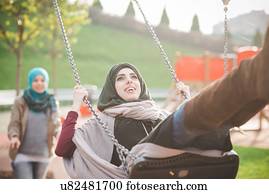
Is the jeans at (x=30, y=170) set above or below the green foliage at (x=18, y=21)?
below

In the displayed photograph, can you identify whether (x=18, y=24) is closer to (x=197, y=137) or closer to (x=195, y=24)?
(x=195, y=24)

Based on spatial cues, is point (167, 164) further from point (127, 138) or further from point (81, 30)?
point (81, 30)

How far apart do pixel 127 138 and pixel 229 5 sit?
45 cm

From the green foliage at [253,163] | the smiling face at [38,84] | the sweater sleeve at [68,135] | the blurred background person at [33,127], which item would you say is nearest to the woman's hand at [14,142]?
the blurred background person at [33,127]

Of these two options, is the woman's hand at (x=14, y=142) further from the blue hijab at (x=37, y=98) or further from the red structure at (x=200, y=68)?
the red structure at (x=200, y=68)

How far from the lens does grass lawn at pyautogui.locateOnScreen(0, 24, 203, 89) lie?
1317 millimetres

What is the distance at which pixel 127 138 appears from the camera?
3.20ft

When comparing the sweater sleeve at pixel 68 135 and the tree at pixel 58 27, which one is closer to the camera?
the sweater sleeve at pixel 68 135

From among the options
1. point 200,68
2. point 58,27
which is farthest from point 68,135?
point 200,68

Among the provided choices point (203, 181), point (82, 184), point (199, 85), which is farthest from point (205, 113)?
point (199, 85)

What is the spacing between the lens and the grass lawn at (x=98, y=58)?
1.32 meters

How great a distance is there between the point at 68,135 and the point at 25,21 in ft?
1.73

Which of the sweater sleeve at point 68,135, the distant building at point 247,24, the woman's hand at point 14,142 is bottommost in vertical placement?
the woman's hand at point 14,142

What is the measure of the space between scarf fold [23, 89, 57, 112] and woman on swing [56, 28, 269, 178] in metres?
0.26
